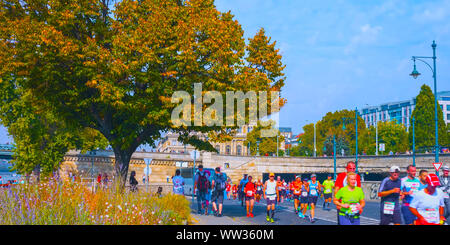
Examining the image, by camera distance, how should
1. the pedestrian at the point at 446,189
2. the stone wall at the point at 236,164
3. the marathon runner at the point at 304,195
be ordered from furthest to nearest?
the stone wall at the point at 236,164 < the marathon runner at the point at 304,195 < the pedestrian at the point at 446,189

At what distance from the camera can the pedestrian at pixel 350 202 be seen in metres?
9.52

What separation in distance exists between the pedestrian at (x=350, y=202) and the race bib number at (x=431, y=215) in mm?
1200

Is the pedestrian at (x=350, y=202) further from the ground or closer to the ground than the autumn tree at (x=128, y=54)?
closer to the ground

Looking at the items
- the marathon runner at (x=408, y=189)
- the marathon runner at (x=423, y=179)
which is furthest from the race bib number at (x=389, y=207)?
the marathon runner at (x=423, y=179)

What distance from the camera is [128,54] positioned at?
63.6 ft

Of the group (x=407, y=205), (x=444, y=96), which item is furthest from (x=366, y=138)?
(x=407, y=205)

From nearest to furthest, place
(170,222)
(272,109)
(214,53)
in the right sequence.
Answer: (170,222)
(214,53)
(272,109)

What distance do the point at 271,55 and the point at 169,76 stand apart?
598 cm

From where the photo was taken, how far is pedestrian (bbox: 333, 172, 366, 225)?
952 cm

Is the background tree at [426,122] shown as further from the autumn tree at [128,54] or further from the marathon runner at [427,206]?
the marathon runner at [427,206]

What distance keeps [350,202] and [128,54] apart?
12.5m

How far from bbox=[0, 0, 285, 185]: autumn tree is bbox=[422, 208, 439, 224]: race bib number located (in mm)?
10771
